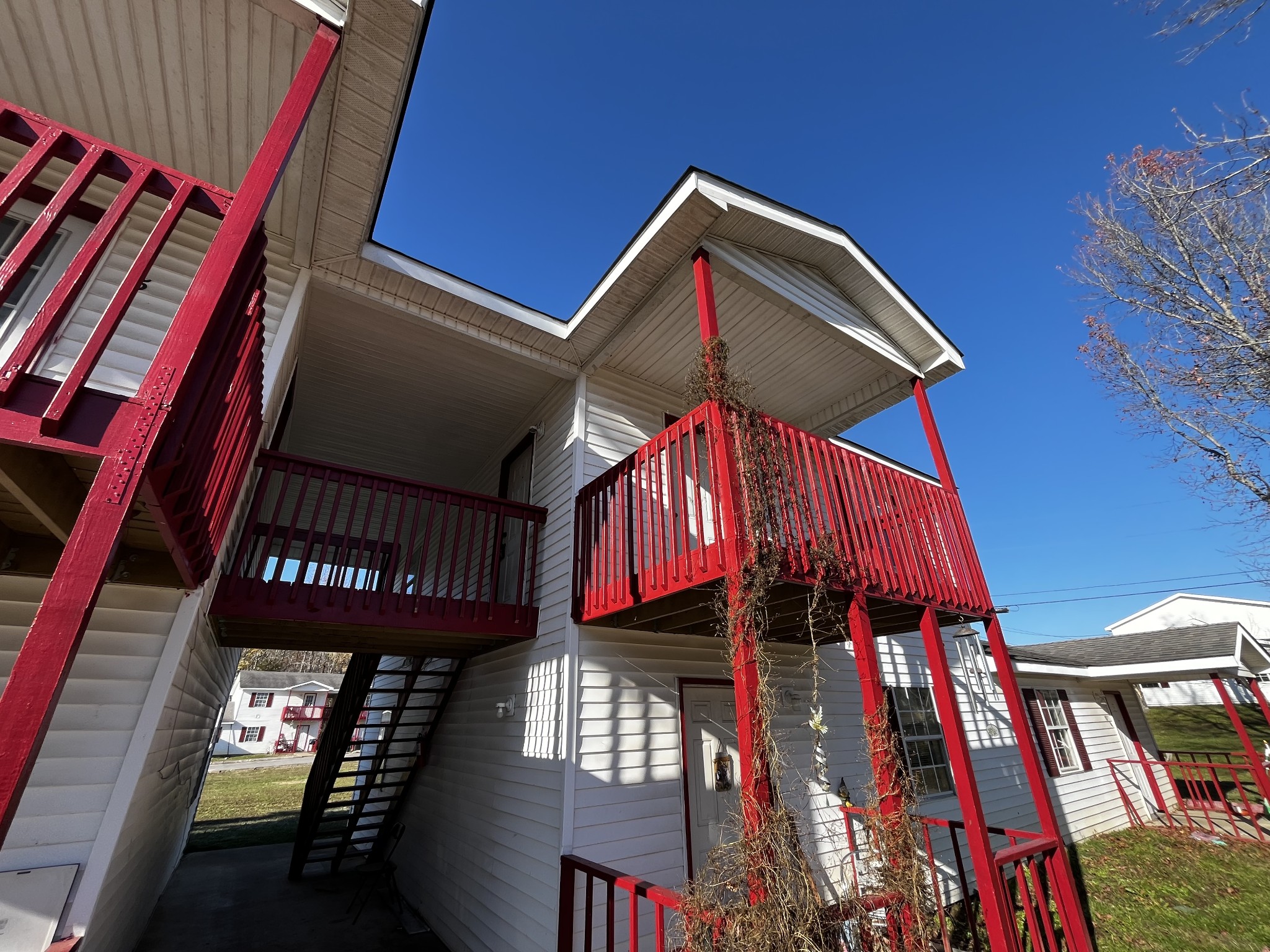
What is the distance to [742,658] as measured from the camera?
10.4 ft

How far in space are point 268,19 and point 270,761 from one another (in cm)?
3854

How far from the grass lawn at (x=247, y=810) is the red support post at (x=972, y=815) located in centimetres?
1152

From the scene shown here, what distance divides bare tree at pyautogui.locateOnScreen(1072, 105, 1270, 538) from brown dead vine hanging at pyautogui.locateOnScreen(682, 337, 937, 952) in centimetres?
1080

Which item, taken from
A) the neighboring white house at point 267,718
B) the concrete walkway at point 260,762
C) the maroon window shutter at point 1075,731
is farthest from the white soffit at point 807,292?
the neighboring white house at point 267,718

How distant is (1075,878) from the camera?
740 centimetres

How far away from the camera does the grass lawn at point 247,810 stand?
1034 centimetres

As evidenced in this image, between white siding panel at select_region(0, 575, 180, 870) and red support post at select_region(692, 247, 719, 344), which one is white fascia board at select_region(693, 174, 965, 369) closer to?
red support post at select_region(692, 247, 719, 344)

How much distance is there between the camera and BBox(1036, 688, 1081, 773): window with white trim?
33.1ft

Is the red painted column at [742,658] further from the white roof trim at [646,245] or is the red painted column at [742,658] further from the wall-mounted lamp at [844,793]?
the wall-mounted lamp at [844,793]

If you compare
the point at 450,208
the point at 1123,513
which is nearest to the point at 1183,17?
the point at 450,208

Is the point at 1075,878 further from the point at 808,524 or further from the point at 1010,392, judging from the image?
the point at 1010,392

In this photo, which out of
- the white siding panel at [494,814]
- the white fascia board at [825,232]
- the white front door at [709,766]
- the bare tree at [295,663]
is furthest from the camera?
the bare tree at [295,663]

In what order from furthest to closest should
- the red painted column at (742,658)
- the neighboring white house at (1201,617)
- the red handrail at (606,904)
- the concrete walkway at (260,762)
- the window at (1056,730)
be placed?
1. the concrete walkway at (260,762)
2. the neighboring white house at (1201,617)
3. the window at (1056,730)
4. the red handrail at (606,904)
5. the red painted column at (742,658)

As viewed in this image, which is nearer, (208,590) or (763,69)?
(208,590)
